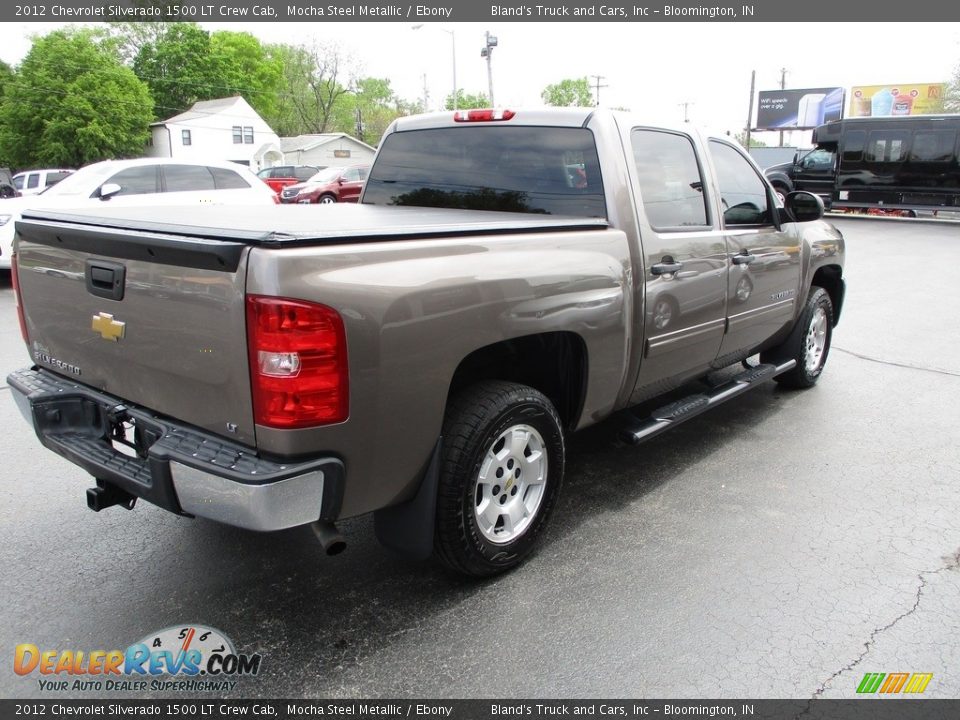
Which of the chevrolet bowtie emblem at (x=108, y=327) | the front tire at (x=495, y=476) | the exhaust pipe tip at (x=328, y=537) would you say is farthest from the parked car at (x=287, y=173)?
the exhaust pipe tip at (x=328, y=537)

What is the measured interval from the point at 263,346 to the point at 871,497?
3374mm

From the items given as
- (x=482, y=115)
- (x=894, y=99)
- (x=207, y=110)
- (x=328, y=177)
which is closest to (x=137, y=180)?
(x=482, y=115)

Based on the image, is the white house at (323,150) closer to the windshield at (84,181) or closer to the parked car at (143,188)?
the parked car at (143,188)

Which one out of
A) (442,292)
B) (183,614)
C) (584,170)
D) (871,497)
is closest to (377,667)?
(183,614)

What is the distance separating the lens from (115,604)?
114 inches

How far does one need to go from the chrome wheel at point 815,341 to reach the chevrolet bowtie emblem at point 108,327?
15.5 ft

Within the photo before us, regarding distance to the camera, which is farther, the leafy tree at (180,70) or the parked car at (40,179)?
the leafy tree at (180,70)

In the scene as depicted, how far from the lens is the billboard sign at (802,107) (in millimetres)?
58188

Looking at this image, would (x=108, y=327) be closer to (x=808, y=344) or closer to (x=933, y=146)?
(x=808, y=344)

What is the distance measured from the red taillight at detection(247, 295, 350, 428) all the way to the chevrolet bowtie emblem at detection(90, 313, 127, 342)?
0.73m

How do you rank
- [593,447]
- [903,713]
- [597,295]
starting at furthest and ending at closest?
[593,447], [597,295], [903,713]

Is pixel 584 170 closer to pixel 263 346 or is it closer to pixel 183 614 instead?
pixel 263 346

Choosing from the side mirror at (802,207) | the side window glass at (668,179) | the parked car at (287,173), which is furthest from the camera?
the parked car at (287,173)

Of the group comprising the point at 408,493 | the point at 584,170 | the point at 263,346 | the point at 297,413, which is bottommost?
the point at 408,493
